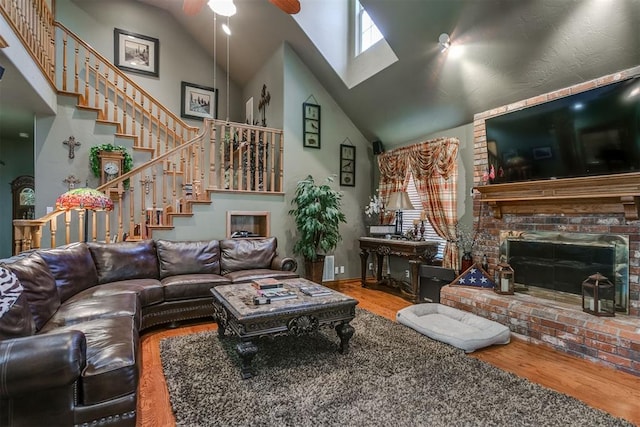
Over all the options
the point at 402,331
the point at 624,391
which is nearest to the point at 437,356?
the point at 402,331

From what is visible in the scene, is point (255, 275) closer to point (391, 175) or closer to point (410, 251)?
point (410, 251)

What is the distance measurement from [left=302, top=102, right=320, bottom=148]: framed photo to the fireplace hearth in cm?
312

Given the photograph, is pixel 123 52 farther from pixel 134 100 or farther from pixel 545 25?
pixel 545 25

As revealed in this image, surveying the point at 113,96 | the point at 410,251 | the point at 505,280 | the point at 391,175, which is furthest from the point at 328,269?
the point at 113,96

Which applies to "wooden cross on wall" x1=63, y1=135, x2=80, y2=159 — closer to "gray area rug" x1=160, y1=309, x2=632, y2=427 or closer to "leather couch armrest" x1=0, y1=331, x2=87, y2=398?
"gray area rug" x1=160, y1=309, x2=632, y2=427

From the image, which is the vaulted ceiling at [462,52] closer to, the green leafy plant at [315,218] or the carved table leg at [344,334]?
the green leafy plant at [315,218]

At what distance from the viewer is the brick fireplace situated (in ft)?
8.29

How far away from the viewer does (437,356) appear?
8.45 feet

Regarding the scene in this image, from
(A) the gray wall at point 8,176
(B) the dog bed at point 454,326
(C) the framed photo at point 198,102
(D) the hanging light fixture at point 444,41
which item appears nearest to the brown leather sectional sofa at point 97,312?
(B) the dog bed at point 454,326

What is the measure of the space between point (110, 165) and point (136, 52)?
267 cm

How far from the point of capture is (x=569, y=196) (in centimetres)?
296

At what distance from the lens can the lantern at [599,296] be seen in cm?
272

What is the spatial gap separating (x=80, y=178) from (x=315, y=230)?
3.43 m

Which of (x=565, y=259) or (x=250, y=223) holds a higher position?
(x=250, y=223)
